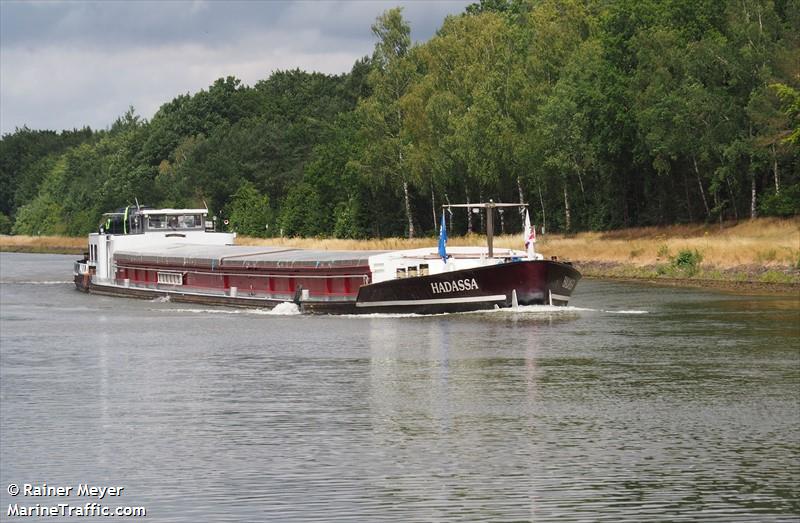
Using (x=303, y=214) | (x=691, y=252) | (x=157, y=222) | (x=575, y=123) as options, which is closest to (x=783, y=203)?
(x=691, y=252)

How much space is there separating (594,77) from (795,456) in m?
73.1

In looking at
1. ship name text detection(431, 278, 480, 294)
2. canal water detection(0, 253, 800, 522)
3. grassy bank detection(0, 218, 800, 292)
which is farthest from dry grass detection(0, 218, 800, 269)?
ship name text detection(431, 278, 480, 294)

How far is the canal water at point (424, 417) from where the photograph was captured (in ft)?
70.6

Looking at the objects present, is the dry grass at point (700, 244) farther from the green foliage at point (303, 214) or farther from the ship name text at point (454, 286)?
the green foliage at point (303, 214)

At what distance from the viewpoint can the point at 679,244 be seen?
2894 inches

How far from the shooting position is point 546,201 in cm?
10825

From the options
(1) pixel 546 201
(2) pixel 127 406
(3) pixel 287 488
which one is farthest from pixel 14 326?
(1) pixel 546 201

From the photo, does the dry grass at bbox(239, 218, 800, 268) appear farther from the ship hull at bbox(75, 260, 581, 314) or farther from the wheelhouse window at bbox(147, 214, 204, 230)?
the wheelhouse window at bbox(147, 214, 204, 230)

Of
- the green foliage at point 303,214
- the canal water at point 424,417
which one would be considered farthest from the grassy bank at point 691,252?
the green foliage at point 303,214

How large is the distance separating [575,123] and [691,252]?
85.0ft

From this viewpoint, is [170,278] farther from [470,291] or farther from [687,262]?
[687,262]

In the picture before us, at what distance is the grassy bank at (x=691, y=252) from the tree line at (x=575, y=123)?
2995 millimetres

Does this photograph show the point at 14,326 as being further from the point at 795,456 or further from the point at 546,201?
the point at 546,201

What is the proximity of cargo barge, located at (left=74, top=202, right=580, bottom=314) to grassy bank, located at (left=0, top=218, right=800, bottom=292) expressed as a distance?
15.5m
